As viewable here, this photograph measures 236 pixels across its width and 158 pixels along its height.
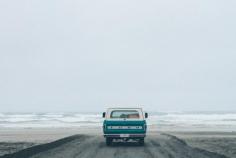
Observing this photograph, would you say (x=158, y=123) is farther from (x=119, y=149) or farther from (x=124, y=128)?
(x=119, y=149)

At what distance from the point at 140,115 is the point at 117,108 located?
5.11ft

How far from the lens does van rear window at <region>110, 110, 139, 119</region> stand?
32.6 metres

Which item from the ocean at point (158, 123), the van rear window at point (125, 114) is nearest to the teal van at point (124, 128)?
the van rear window at point (125, 114)

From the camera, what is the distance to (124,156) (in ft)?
78.6

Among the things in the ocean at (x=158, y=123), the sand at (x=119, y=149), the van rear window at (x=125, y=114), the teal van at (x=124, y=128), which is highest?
the ocean at (x=158, y=123)

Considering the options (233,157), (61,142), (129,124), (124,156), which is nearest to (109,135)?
(129,124)

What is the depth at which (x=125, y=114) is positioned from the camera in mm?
32688

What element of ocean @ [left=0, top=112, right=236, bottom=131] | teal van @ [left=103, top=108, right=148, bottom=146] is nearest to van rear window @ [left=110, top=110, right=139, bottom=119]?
teal van @ [left=103, top=108, right=148, bottom=146]

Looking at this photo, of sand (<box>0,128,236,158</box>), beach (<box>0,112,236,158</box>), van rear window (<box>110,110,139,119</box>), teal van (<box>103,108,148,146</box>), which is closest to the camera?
sand (<box>0,128,236,158</box>)

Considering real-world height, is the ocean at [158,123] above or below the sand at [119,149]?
above

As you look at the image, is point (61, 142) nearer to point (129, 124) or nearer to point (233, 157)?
point (129, 124)

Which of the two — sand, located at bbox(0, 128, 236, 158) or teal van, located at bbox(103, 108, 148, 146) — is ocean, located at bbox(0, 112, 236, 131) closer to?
sand, located at bbox(0, 128, 236, 158)

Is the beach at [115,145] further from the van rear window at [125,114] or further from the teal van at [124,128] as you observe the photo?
the van rear window at [125,114]

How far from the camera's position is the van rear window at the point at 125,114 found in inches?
1282
